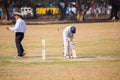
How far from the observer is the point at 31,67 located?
1694 centimetres

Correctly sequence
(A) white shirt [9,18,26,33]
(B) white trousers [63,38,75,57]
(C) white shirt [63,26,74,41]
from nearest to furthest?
(C) white shirt [63,26,74,41], (B) white trousers [63,38,75,57], (A) white shirt [9,18,26,33]

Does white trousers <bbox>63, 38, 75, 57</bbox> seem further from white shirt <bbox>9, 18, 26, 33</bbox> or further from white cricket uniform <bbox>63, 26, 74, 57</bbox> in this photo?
white shirt <bbox>9, 18, 26, 33</bbox>

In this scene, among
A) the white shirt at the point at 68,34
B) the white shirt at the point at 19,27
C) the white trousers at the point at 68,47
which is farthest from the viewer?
the white shirt at the point at 19,27

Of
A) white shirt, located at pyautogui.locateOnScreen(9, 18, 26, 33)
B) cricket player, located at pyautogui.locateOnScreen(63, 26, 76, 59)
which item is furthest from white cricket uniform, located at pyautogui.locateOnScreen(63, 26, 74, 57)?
white shirt, located at pyautogui.locateOnScreen(9, 18, 26, 33)

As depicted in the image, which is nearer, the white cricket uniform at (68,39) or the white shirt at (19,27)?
the white cricket uniform at (68,39)

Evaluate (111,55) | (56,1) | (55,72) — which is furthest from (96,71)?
(56,1)

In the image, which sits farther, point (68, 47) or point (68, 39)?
point (68, 47)

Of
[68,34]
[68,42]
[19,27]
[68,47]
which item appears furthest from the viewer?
[19,27]

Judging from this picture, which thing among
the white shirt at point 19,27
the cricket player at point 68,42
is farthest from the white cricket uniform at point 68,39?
the white shirt at point 19,27

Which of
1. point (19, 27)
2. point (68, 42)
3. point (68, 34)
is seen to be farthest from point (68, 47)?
point (19, 27)

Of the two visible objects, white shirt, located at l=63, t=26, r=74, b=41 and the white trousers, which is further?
the white trousers

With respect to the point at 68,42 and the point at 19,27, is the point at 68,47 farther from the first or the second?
the point at 19,27

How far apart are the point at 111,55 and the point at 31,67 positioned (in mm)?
5607

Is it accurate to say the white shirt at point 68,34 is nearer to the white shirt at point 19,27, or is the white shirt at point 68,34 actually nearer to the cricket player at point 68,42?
the cricket player at point 68,42
